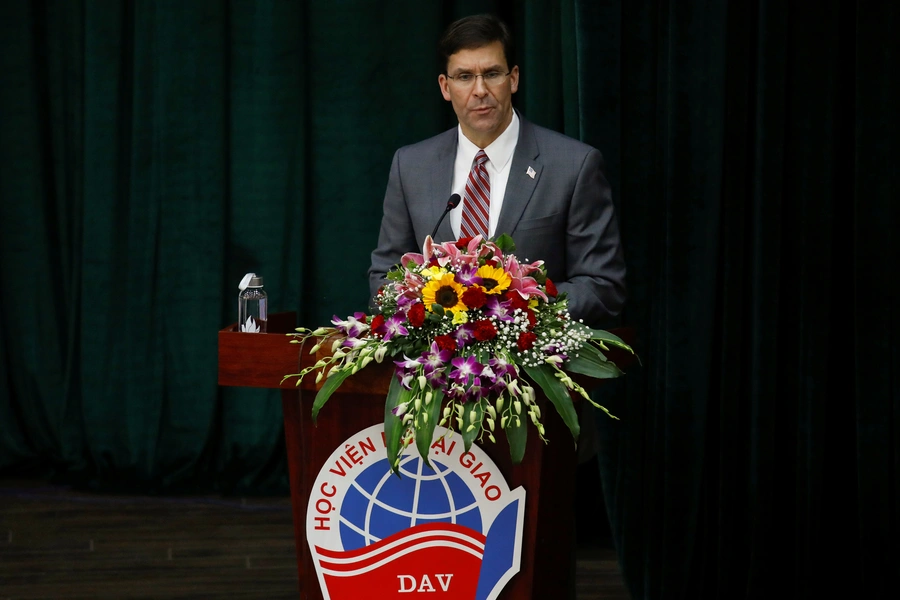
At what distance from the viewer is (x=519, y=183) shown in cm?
221

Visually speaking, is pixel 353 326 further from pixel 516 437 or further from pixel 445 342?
pixel 516 437

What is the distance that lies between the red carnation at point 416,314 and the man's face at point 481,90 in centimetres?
77

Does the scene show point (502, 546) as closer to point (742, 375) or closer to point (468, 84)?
point (468, 84)

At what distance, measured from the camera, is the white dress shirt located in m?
2.22

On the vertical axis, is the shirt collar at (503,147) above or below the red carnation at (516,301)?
above

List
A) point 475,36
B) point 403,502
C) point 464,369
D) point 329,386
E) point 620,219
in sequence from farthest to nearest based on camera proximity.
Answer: point 620,219, point 475,36, point 403,502, point 329,386, point 464,369

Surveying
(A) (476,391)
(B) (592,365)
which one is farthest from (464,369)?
(B) (592,365)

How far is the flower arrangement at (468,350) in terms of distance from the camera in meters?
1.55

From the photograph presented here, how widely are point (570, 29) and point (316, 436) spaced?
6.44 ft

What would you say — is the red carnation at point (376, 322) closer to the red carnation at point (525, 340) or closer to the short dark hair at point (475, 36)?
the red carnation at point (525, 340)

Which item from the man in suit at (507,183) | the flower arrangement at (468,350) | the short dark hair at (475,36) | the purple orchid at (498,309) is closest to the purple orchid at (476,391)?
the flower arrangement at (468,350)

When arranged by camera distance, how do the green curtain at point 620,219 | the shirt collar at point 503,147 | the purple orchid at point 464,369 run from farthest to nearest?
the green curtain at point 620,219, the shirt collar at point 503,147, the purple orchid at point 464,369

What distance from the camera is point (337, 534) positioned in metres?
1.77

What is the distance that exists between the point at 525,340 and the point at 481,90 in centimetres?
81
